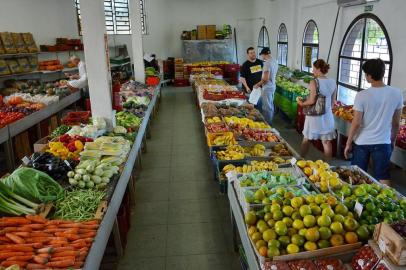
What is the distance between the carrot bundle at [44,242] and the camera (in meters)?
2.28

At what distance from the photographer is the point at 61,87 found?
9.02 metres

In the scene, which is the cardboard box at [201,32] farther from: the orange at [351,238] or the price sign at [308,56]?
the orange at [351,238]

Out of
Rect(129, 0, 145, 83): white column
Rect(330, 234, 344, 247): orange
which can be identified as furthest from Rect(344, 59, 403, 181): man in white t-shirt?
Rect(129, 0, 145, 83): white column

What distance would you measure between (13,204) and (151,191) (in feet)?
7.69

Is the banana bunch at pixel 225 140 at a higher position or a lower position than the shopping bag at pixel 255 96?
lower

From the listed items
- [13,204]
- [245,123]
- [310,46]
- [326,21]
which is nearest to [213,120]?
[245,123]

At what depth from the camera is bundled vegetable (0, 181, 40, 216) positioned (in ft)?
9.21

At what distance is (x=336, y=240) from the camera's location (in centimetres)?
235

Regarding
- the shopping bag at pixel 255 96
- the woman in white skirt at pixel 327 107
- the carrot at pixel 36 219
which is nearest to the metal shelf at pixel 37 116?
the carrot at pixel 36 219

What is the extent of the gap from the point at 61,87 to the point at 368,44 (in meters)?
7.56

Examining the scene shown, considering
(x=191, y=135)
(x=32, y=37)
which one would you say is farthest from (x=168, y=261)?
(x=32, y=37)

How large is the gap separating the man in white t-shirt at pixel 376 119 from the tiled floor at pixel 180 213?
4.18 feet

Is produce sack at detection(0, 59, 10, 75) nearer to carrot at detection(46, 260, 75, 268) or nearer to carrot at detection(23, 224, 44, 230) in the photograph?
carrot at detection(23, 224, 44, 230)

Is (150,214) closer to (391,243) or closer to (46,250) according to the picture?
(46,250)
